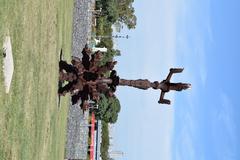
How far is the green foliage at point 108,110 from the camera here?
75.4 meters

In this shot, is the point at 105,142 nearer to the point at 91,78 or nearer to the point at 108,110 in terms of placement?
the point at 108,110

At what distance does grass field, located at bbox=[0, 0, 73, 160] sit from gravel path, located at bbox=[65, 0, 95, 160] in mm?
12254

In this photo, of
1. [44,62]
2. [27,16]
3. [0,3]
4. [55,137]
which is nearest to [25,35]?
[27,16]

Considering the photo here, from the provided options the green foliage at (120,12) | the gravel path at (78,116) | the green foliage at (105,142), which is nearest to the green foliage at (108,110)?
the green foliage at (105,142)

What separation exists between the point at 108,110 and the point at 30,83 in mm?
63463

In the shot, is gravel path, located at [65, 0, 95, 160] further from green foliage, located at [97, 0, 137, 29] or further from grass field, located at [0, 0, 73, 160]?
green foliage, located at [97, 0, 137, 29]

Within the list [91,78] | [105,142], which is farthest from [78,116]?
[105,142]

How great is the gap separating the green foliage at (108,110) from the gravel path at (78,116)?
3032 centimetres

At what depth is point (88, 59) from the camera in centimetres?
1884

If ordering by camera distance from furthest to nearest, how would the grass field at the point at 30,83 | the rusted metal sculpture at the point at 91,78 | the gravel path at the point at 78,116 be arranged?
1. the gravel path at the point at 78,116
2. the rusted metal sculpture at the point at 91,78
3. the grass field at the point at 30,83

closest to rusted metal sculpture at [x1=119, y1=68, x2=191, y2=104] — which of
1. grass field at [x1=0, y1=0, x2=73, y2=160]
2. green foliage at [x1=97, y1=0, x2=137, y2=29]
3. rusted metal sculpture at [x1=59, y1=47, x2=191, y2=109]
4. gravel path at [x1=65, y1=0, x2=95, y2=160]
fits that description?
rusted metal sculpture at [x1=59, y1=47, x2=191, y2=109]

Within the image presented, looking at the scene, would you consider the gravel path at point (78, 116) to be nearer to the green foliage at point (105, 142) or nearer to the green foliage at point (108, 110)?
the green foliage at point (108, 110)

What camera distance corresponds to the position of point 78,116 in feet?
126

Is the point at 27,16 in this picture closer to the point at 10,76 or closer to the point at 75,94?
the point at 10,76
